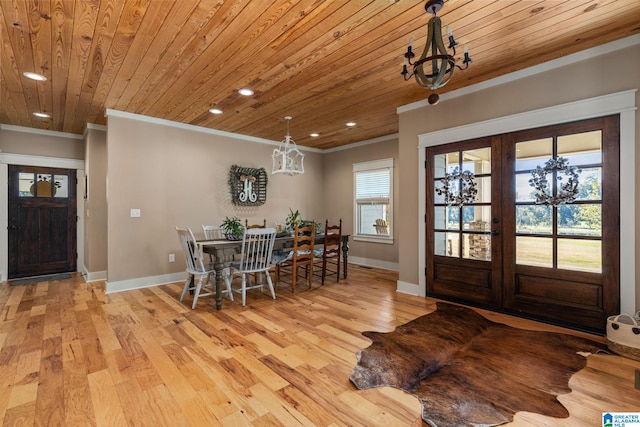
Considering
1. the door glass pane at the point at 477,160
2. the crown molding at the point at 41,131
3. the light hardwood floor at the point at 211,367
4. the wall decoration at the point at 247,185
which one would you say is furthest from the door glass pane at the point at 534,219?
the crown molding at the point at 41,131

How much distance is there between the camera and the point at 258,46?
8.36ft

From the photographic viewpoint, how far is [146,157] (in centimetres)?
445

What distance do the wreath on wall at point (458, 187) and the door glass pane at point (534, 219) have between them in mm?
505

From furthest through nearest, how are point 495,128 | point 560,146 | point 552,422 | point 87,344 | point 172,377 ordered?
point 495,128, point 560,146, point 87,344, point 172,377, point 552,422

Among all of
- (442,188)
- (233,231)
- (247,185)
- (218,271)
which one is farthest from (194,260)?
(442,188)

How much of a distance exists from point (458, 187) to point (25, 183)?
6.65m

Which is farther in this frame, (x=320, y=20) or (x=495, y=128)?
(x=495, y=128)

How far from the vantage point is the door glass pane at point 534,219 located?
9.62 feet

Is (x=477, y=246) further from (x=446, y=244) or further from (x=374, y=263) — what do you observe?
(x=374, y=263)

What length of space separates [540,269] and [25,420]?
159 inches

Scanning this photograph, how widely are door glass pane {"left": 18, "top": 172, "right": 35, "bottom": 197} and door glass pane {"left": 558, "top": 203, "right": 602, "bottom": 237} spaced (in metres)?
7.42

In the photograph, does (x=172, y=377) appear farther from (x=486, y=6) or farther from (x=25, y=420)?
(x=486, y=6)

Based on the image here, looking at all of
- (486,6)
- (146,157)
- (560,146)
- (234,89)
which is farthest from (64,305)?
(560,146)

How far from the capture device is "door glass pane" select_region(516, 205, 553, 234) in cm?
293
